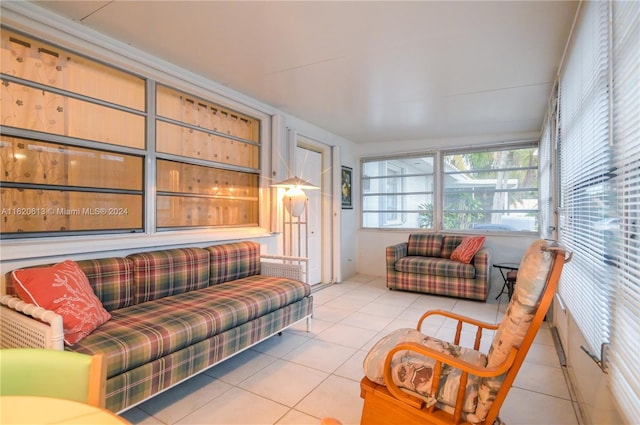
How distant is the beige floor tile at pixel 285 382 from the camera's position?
2092mm

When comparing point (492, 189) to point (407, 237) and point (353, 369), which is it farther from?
point (353, 369)

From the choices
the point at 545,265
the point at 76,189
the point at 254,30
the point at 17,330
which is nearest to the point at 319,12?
the point at 254,30

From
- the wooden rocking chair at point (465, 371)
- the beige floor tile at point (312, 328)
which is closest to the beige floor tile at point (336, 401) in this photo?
the wooden rocking chair at point (465, 371)

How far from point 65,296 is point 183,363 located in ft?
2.52

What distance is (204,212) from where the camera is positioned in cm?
331

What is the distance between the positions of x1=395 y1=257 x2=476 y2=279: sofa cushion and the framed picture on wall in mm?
1464

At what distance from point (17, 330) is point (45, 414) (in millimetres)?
1200

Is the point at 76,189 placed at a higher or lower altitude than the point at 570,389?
higher

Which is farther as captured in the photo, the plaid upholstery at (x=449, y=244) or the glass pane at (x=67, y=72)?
the plaid upholstery at (x=449, y=244)

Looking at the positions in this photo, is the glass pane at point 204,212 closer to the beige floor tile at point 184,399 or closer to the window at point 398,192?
the beige floor tile at point 184,399

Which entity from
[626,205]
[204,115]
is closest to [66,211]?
[204,115]

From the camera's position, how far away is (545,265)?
128 centimetres

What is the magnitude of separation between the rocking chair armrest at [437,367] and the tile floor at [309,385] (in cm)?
54

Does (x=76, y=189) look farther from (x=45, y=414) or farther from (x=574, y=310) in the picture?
(x=574, y=310)
